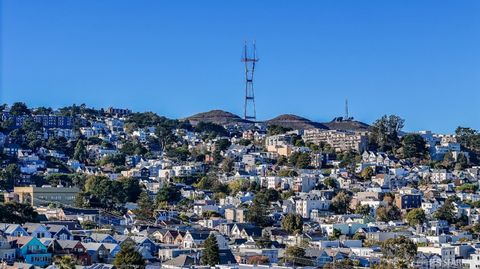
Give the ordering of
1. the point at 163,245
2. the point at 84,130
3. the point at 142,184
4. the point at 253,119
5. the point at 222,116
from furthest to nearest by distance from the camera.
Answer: the point at 222,116, the point at 253,119, the point at 84,130, the point at 142,184, the point at 163,245

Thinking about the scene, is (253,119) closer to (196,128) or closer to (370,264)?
(196,128)

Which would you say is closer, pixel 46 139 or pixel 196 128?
pixel 46 139

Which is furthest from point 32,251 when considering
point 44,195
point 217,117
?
point 217,117

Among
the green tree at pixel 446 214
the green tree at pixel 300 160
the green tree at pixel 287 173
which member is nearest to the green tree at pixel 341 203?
the green tree at pixel 446 214

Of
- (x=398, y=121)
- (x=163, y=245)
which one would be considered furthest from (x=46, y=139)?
(x=163, y=245)

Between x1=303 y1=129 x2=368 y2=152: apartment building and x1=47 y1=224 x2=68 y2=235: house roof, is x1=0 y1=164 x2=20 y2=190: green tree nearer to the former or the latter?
x1=47 y1=224 x2=68 y2=235: house roof

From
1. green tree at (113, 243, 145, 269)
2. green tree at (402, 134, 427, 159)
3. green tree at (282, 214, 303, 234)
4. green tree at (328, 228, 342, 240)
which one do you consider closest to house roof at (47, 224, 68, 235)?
green tree at (113, 243, 145, 269)

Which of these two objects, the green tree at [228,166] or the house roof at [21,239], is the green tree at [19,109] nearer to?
the green tree at [228,166]
